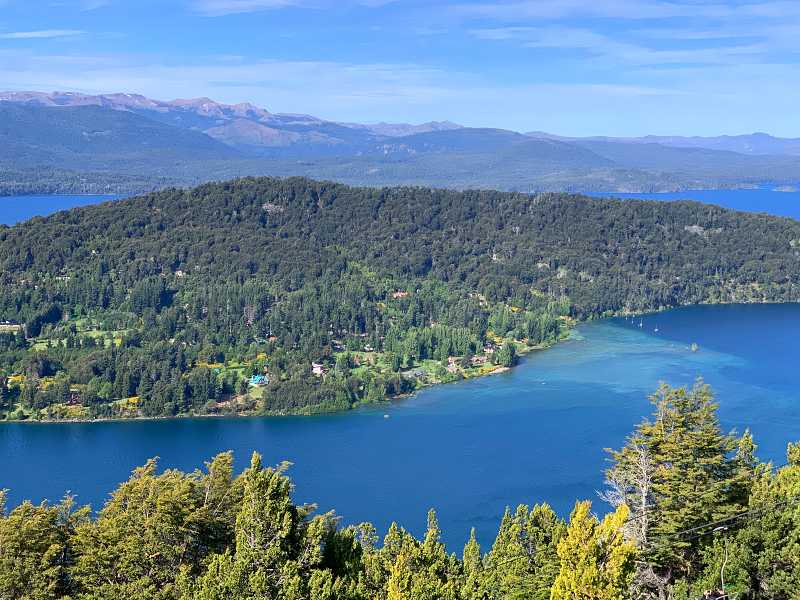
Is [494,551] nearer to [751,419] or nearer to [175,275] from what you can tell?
[751,419]

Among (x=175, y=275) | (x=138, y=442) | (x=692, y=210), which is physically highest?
(x=692, y=210)

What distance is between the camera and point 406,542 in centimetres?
1498

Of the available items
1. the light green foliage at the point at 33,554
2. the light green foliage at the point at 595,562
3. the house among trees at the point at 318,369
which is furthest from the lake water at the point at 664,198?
the light green foliage at the point at 595,562

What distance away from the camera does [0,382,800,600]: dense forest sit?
13.8 meters

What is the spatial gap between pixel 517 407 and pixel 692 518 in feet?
102

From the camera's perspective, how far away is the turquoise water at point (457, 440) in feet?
115

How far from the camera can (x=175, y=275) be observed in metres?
71.6

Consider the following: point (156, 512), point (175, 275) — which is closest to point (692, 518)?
point (156, 512)

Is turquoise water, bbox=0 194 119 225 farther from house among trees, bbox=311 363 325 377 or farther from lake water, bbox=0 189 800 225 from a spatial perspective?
house among trees, bbox=311 363 325 377

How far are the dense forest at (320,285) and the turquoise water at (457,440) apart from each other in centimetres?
318

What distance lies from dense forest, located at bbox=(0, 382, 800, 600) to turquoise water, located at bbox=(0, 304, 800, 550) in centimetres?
1378

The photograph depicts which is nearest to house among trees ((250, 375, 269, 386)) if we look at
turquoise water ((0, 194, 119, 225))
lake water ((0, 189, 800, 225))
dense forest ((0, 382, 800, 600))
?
dense forest ((0, 382, 800, 600))

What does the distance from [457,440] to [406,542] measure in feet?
90.1

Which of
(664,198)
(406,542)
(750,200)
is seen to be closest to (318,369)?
(406,542)
